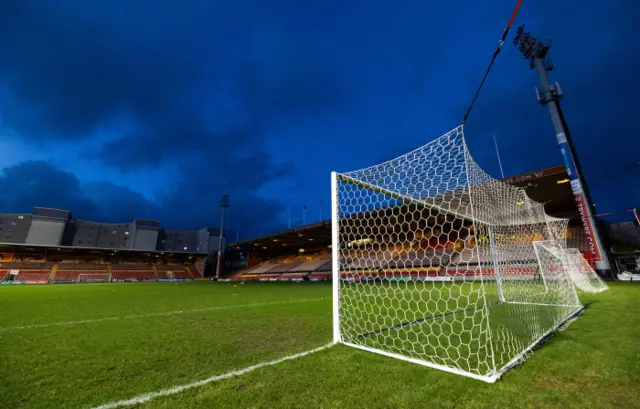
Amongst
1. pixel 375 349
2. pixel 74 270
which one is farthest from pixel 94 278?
pixel 375 349

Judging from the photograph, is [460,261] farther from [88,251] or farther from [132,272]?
[88,251]

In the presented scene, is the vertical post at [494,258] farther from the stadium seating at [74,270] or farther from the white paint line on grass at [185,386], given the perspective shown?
the stadium seating at [74,270]

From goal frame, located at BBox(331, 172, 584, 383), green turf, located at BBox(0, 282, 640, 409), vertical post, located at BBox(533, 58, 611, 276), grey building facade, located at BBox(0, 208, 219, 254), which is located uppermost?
grey building facade, located at BBox(0, 208, 219, 254)

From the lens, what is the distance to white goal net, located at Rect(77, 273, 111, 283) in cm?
3201

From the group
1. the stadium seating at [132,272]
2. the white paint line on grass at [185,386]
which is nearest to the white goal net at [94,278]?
the stadium seating at [132,272]

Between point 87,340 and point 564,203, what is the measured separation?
2575cm

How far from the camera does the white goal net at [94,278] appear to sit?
3201 cm

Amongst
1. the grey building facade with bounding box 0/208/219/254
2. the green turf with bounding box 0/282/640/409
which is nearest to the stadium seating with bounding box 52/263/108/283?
the grey building facade with bounding box 0/208/219/254

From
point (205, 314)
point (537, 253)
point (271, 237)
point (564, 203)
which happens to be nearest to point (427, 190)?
A: point (537, 253)

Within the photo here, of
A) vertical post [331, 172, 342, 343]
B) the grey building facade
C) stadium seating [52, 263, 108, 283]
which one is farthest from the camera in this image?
the grey building facade

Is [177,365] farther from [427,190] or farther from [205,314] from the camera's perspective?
[427,190]

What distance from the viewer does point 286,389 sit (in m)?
1.91

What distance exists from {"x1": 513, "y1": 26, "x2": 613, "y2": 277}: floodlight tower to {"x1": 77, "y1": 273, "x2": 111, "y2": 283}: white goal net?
151 ft

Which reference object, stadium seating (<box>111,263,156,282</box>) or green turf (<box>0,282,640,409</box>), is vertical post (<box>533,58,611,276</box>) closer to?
green turf (<box>0,282,640,409</box>)
